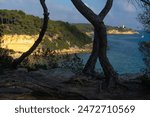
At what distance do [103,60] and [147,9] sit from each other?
600 centimetres

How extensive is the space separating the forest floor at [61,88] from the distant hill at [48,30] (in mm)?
59213

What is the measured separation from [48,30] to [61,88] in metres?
99.9

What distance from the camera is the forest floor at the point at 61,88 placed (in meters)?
10.4

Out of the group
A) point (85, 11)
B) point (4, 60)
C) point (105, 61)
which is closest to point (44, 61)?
point (4, 60)

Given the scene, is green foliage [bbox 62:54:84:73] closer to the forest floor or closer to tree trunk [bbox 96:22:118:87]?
the forest floor

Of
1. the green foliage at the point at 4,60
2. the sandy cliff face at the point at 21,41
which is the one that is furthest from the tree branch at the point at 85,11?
the sandy cliff face at the point at 21,41

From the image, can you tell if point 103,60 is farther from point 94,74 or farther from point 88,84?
point 94,74

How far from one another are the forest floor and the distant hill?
194 ft

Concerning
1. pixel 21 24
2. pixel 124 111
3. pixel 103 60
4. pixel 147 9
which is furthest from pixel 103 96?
pixel 21 24

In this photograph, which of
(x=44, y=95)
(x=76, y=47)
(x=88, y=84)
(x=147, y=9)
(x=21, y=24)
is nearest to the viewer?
(x=44, y=95)

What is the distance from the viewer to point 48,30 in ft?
363

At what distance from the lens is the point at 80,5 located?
11008 mm

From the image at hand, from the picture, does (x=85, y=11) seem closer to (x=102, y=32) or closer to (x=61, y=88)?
(x=102, y=32)

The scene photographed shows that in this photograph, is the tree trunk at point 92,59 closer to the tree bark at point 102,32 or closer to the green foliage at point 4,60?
the tree bark at point 102,32
